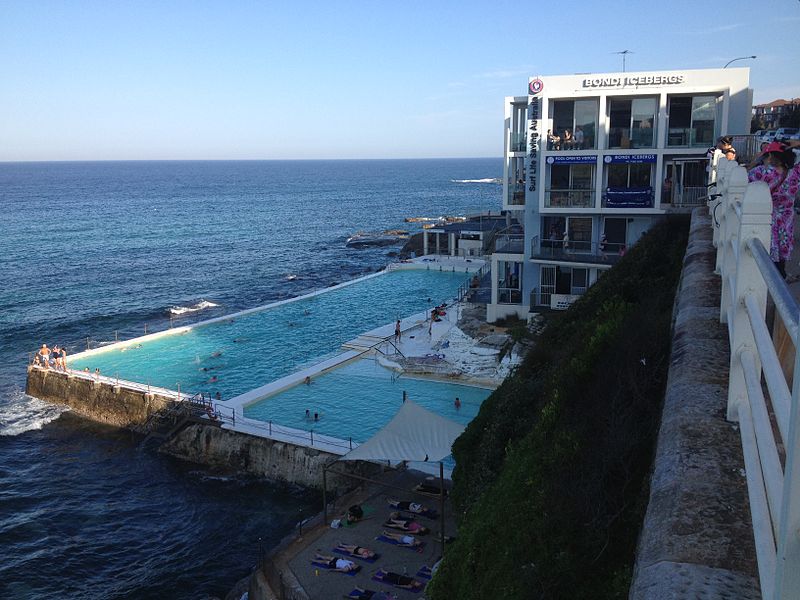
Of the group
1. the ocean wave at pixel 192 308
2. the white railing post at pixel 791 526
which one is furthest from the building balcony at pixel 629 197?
the ocean wave at pixel 192 308

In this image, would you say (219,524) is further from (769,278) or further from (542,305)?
(769,278)

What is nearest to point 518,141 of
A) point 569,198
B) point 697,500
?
point 569,198

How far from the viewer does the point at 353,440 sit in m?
24.5

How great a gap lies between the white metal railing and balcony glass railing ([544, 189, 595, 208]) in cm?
2613

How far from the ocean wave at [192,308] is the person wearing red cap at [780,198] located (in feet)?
166

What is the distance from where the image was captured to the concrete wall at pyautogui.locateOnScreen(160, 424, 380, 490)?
78.0 feet

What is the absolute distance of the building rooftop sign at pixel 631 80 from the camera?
2919 centimetres

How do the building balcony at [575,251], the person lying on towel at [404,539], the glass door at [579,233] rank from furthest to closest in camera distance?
the glass door at [579,233], the building balcony at [575,251], the person lying on towel at [404,539]

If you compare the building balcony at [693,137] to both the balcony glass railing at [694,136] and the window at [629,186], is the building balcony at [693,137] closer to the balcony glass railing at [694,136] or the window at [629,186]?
the balcony glass railing at [694,136]

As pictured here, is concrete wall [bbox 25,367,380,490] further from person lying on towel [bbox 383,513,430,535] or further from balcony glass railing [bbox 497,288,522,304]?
balcony glass railing [bbox 497,288,522,304]

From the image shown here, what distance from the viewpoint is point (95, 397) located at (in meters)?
32.3

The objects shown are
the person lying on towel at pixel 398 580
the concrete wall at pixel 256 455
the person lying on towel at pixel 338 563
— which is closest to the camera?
the person lying on towel at pixel 398 580

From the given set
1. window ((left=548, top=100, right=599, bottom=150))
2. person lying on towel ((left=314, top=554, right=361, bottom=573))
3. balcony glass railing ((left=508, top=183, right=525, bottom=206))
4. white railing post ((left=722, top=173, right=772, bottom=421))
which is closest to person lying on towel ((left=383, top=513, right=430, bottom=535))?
person lying on towel ((left=314, top=554, right=361, bottom=573))

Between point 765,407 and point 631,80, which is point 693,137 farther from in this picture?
point 765,407
